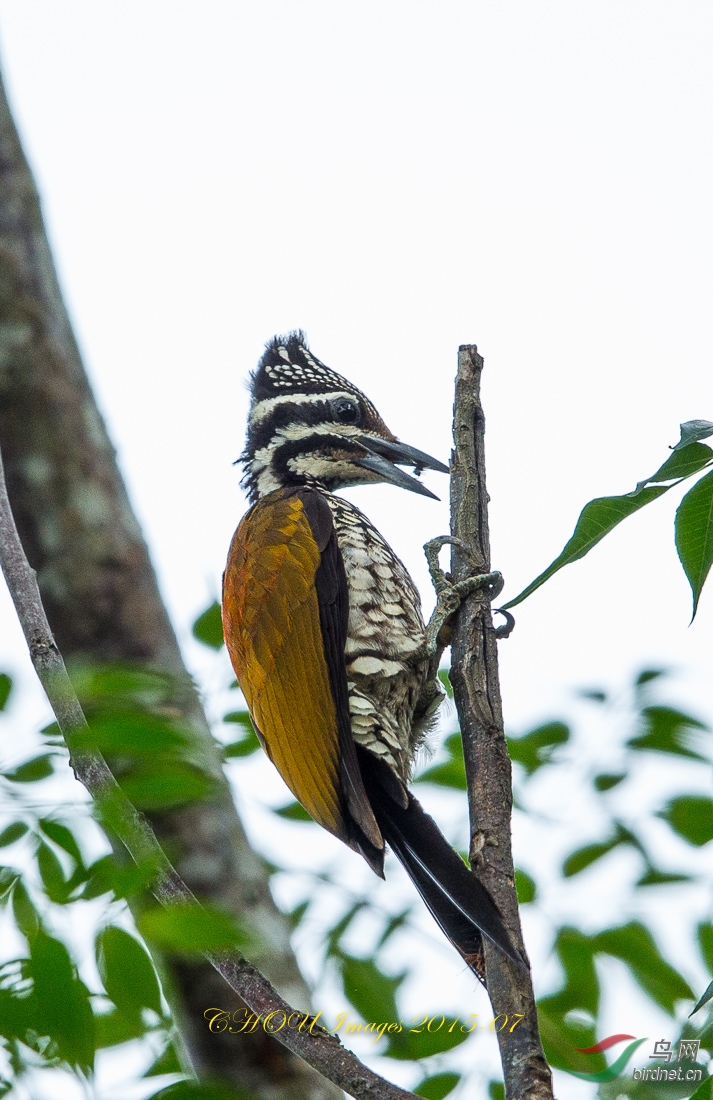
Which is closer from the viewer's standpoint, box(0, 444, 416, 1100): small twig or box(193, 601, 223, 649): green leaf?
box(0, 444, 416, 1100): small twig

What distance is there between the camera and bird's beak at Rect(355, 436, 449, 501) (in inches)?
149

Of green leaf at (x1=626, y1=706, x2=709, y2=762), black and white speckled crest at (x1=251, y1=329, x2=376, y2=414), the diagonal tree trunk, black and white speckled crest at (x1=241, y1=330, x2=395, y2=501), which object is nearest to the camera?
green leaf at (x1=626, y1=706, x2=709, y2=762)

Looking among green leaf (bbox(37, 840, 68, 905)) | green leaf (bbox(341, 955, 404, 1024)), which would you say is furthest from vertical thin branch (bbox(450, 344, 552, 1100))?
green leaf (bbox(37, 840, 68, 905))

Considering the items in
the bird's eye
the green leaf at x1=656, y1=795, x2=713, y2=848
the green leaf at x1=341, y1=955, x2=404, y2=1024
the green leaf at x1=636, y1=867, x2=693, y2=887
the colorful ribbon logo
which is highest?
the bird's eye

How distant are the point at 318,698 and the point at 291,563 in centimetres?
48

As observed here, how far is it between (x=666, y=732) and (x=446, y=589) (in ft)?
2.62

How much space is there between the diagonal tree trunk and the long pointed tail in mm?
332

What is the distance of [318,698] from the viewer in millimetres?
3062

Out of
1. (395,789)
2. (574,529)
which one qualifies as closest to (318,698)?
(395,789)

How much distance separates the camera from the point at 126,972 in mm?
1743

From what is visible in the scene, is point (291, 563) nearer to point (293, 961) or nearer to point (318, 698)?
point (318, 698)

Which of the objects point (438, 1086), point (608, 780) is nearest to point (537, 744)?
point (608, 780)

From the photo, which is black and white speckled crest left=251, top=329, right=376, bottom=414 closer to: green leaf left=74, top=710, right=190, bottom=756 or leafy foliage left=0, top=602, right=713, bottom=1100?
leafy foliage left=0, top=602, right=713, bottom=1100

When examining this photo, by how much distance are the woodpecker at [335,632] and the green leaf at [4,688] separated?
0.95 metres
